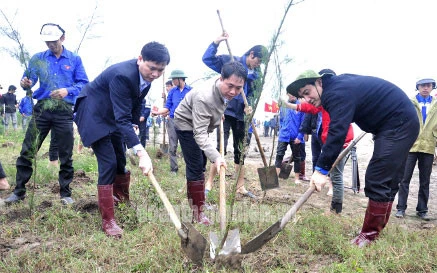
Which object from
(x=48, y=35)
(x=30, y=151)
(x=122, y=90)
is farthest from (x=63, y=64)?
(x=122, y=90)

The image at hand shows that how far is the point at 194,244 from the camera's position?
2678 mm

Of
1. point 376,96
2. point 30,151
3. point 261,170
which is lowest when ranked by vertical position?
point 261,170

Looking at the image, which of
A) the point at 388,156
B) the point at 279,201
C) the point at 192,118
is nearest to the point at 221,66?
the point at 192,118

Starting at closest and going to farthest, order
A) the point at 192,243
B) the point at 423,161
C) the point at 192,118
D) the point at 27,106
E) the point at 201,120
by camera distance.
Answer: the point at 192,243, the point at 201,120, the point at 192,118, the point at 423,161, the point at 27,106

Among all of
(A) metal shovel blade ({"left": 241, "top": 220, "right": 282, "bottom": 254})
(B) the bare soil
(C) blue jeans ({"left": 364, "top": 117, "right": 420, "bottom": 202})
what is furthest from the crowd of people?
(A) metal shovel blade ({"left": 241, "top": 220, "right": 282, "bottom": 254})

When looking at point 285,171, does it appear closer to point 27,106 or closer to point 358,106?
point 358,106

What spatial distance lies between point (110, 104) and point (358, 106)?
2373 mm

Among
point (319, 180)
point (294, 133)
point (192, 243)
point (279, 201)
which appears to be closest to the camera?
point (192, 243)

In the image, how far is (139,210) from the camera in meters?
3.84

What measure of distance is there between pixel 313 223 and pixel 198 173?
133cm

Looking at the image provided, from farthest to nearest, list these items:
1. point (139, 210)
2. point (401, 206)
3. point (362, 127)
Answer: point (401, 206), point (139, 210), point (362, 127)

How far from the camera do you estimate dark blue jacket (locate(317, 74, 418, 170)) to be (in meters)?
2.98

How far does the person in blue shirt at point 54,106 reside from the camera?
4.06 metres

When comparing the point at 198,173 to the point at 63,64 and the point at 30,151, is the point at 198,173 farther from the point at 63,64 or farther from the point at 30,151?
the point at 63,64
